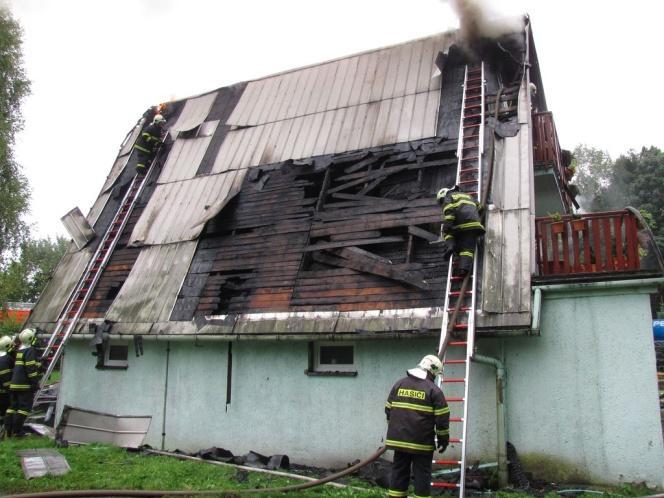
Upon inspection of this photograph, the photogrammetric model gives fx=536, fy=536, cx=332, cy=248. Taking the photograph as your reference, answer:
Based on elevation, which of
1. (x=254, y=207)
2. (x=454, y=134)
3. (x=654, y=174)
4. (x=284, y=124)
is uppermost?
(x=654, y=174)

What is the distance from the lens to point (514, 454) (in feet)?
20.5

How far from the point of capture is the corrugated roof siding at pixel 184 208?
1025 cm

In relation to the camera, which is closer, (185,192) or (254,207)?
(254,207)

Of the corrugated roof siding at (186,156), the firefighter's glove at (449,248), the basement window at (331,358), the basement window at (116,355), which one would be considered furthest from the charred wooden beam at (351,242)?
the corrugated roof siding at (186,156)

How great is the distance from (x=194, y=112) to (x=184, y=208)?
3.93 m

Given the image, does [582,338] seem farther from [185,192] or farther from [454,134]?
[185,192]

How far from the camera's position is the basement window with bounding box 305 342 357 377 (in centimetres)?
770

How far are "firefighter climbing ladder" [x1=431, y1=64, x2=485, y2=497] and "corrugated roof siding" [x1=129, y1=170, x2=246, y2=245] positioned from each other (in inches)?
173

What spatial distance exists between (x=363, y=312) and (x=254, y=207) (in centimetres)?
352

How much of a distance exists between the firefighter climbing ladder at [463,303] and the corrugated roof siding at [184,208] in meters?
4.40

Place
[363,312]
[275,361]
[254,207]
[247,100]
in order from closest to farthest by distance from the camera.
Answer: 1. [363,312]
2. [275,361]
3. [254,207]
4. [247,100]

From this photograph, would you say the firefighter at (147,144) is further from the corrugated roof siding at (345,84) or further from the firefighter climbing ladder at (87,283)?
the corrugated roof siding at (345,84)

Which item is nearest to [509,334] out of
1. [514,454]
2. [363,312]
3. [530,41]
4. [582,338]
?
[582,338]

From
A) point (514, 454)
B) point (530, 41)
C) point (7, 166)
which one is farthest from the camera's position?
point (7, 166)
